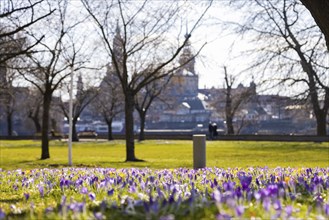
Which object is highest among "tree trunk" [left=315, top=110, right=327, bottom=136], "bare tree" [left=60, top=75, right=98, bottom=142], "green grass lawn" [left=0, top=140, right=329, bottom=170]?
"bare tree" [left=60, top=75, right=98, bottom=142]

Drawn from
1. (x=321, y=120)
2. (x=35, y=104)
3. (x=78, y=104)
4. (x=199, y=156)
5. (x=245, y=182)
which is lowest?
(x=199, y=156)

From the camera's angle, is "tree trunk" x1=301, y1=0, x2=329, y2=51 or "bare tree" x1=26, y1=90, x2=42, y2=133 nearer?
"tree trunk" x1=301, y1=0, x2=329, y2=51

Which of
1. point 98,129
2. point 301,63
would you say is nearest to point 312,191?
point 301,63

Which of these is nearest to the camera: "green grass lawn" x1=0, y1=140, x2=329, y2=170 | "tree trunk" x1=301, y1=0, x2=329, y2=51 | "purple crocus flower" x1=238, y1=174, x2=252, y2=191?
"purple crocus flower" x1=238, y1=174, x2=252, y2=191

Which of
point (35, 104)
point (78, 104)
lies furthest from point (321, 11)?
point (35, 104)

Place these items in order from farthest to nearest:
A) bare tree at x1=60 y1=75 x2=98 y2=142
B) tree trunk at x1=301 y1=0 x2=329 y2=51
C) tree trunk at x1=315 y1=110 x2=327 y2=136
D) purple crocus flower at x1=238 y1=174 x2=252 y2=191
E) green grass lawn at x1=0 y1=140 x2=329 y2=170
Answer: bare tree at x1=60 y1=75 x2=98 y2=142
tree trunk at x1=315 y1=110 x2=327 y2=136
green grass lawn at x1=0 y1=140 x2=329 y2=170
tree trunk at x1=301 y1=0 x2=329 y2=51
purple crocus flower at x1=238 y1=174 x2=252 y2=191

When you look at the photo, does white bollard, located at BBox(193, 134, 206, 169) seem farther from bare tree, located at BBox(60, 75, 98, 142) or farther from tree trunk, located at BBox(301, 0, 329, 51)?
bare tree, located at BBox(60, 75, 98, 142)

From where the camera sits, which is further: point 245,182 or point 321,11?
point 321,11

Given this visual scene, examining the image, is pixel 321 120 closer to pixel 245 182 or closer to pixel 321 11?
pixel 321 11

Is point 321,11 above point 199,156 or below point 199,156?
above

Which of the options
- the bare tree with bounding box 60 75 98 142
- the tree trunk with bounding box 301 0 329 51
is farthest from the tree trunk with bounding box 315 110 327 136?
the tree trunk with bounding box 301 0 329 51

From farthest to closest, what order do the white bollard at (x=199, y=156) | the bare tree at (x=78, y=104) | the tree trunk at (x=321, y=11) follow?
the bare tree at (x=78, y=104) → the white bollard at (x=199, y=156) → the tree trunk at (x=321, y=11)

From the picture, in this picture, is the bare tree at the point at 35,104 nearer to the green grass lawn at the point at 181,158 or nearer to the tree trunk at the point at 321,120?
the green grass lawn at the point at 181,158

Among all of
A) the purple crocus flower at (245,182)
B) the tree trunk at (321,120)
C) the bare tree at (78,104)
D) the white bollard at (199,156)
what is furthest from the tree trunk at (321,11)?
the bare tree at (78,104)
